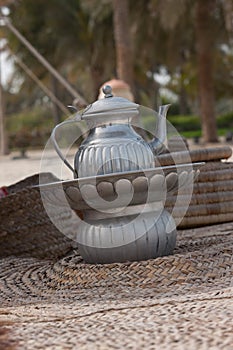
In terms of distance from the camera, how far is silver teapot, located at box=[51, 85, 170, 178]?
3.21 meters

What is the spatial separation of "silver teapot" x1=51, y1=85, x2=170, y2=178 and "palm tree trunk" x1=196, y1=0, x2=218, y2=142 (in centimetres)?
1749

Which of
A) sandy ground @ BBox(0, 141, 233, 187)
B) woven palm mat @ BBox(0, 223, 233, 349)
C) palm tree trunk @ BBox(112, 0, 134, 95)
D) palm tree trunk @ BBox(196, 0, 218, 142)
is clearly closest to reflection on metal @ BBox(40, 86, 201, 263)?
woven palm mat @ BBox(0, 223, 233, 349)

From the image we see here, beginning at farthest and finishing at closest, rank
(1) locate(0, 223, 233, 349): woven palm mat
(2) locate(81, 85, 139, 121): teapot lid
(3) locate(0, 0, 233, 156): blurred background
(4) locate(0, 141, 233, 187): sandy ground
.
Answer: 1. (3) locate(0, 0, 233, 156): blurred background
2. (4) locate(0, 141, 233, 187): sandy ground
3. (2) locate(81, 85, 139, 121): teapot lid
4. (1) locate(0, 223, 233, 349): woven palm mat

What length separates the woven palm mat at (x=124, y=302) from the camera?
2076 millimetres

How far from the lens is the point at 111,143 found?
10.7 ft

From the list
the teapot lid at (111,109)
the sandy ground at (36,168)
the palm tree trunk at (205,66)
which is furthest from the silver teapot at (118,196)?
the palm tree trunk at (205,66)

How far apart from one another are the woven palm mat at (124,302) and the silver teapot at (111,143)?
44 cm

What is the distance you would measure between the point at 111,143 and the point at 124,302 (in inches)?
34.4

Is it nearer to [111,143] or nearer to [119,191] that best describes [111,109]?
[111,143]

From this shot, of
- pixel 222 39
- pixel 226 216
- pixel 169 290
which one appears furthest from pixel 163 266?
pixel 222 39

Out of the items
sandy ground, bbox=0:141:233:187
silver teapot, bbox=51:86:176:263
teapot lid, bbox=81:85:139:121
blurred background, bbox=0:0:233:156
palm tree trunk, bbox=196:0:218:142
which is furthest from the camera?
palm tree trunk, bbox=196:0:218:142

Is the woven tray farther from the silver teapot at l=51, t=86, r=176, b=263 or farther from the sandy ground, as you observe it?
the sandy ground

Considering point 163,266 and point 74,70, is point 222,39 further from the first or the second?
point 163,266

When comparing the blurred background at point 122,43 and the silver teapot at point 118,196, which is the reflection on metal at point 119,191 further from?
the blurred background at point 122,43
